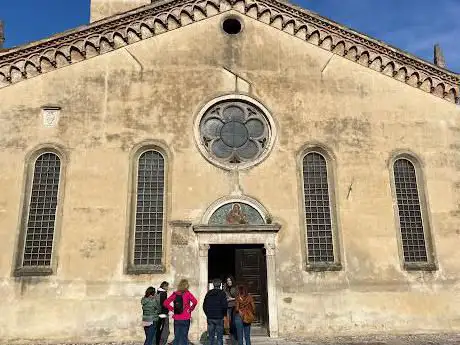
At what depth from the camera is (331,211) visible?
14.2 metres

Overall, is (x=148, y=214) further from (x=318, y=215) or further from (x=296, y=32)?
(x=296, y=32)

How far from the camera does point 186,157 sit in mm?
14047

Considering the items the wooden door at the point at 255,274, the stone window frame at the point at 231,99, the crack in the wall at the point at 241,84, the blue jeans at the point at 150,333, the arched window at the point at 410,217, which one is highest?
the crack in the wall at the point at 241,84

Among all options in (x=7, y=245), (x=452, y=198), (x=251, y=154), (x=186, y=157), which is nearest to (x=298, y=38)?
(x=251, y=154)

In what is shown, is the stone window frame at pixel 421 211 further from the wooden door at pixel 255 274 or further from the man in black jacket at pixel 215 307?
the man in black jacket at pixel 215 307

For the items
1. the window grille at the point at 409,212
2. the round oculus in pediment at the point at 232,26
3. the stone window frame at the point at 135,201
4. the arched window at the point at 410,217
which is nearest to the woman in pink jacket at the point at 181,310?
the stone window frame at the point at 135,201

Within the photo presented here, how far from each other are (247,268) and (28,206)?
6850 millimetres

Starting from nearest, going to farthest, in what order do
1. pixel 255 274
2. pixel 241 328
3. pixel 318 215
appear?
1. pixel 241 328
2. pixel 255 274
3. pixel 318 215

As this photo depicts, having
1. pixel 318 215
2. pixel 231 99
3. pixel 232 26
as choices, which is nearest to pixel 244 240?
pixel 318 215

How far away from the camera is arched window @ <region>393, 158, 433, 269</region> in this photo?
1408cm

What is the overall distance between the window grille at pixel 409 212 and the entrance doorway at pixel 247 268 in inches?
179

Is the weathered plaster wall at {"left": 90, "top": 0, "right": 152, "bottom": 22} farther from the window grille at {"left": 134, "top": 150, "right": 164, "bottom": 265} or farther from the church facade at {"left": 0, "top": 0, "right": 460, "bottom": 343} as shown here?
the window grille at {"left": 134, "top": 150, "right": 164, "bottom": 265}

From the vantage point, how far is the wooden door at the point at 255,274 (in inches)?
539

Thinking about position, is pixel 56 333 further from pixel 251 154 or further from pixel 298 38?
pixel 298 38
